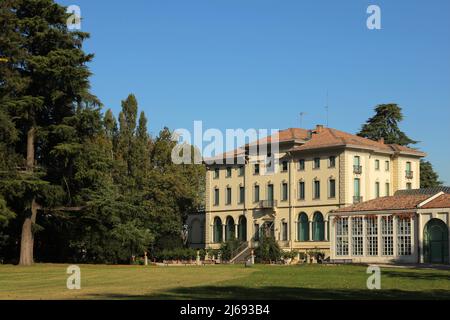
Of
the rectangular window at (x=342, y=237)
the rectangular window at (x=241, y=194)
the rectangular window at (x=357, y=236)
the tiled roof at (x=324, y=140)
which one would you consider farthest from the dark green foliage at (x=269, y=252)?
the rectangular window at (x=241, y=194)

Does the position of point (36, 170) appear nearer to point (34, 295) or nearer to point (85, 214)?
point (85, 214)

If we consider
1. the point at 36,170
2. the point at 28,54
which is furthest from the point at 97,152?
the point at 28,54

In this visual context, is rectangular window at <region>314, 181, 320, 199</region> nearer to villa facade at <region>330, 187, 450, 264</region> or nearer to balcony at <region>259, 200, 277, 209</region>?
balcony at <region>259, 200, 277, 209</region>

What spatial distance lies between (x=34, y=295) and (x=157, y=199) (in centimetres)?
5233

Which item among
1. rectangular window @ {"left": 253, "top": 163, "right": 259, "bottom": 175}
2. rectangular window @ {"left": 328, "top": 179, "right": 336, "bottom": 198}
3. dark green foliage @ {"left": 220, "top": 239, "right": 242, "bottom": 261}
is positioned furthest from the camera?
rectangular window @ {"left": 253, "top": 163, "right": 259, "bottom": 175}

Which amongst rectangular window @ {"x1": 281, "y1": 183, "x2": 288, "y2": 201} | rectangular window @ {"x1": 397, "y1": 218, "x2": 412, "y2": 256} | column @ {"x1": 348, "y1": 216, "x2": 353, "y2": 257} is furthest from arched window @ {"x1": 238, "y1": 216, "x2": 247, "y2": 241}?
rectangular window @ {"x1": 397, "y1": 218, "x2": 412, "y2": 256}

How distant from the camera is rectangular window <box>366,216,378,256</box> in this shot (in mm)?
56250

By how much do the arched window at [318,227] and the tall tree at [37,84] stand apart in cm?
2442

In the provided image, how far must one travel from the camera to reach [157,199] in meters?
73.1

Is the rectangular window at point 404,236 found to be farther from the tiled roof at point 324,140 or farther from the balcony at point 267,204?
the balcony at point 267,204

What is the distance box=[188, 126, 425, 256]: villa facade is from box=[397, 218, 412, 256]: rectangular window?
7007 millimetres

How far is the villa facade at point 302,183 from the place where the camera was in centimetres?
6500

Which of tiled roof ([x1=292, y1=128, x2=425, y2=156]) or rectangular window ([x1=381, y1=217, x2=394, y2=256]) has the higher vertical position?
tiled roof ([x1=292, y1=128, x2=425, y2=156])
